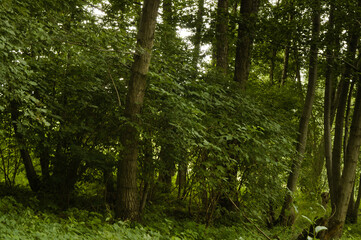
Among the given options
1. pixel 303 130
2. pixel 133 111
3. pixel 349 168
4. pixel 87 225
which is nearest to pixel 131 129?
pixel 133 111

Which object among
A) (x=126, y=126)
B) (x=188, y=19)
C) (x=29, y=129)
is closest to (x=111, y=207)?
(x=126, y=126)

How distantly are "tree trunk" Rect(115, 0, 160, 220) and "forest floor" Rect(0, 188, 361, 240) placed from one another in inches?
15.0

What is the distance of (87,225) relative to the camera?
5.38 metres

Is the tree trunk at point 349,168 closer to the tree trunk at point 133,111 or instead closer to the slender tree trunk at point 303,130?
the slender tree trunk at point 303,130

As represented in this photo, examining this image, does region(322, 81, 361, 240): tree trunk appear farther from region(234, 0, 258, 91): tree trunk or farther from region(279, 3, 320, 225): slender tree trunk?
region(234, 0, 258, 91): tree trunk

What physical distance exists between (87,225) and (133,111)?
83.9 inches

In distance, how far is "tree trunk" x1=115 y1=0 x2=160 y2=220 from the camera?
5.71 m

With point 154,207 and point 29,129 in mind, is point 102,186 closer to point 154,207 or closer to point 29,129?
point 154,207

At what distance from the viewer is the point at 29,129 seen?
573 cm

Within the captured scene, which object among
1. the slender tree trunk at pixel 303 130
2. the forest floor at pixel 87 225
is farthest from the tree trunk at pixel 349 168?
the forest floor at pixel 87 225

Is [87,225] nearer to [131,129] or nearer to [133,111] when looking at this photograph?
[131,129]

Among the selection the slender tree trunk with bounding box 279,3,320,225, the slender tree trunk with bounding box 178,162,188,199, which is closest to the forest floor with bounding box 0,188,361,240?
the slender tree trunk with bounding box 178,162,188,199

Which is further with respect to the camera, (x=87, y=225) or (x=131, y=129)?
(x=131, y=129)

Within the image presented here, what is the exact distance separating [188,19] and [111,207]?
5672mm
